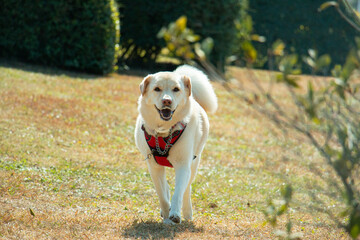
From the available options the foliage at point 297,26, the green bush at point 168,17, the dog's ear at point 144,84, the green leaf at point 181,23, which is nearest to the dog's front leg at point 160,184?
the dog's ear at point 144,84

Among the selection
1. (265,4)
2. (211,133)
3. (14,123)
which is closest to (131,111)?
(211,133)

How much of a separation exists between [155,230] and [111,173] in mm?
2801

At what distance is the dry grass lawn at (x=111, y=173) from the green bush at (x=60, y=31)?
78cm

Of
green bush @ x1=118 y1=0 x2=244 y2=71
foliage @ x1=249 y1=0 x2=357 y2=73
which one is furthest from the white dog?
foliage @ x1=249 y1=0 x2=357 y2=73

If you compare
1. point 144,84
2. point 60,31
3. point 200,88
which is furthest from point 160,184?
point 60,31

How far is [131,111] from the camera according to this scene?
38.0 feet

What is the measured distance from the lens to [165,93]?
495 cm

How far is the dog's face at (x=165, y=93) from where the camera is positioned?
4871mm

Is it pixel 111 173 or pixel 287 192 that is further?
pixel 111 173

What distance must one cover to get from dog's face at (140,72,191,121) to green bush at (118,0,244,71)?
11.6m

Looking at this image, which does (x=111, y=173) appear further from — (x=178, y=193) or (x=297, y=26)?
(x=297, y=26)

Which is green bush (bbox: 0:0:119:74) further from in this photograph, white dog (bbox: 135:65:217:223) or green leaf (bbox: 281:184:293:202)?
green leaf (bbox: 281:184:293:202)

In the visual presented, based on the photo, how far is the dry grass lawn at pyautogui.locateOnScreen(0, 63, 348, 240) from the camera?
4.70 metres

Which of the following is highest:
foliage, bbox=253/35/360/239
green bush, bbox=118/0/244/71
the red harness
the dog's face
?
foliage, bbox=253/35/360/239
